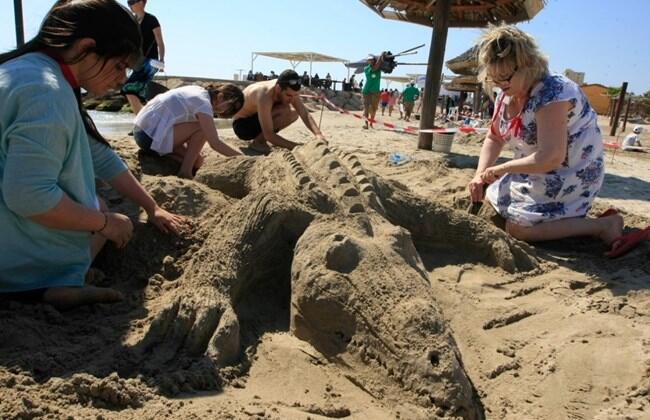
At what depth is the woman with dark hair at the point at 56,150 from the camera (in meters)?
2.24

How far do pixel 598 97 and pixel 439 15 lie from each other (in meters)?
34.0

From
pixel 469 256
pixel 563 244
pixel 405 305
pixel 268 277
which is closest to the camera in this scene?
pixel 405 305

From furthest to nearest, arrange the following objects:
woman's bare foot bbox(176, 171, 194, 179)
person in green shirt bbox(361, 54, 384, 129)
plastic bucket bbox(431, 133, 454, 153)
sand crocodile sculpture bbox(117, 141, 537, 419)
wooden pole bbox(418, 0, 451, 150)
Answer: person in green shirt bbox(361, 54, 384, 129)
plastic bucket bbox(431, 133, 454, 153)
wooden pole bbox(418, 0, 451, 150)
woman's bare foot bbox(176, 171, 194, 179)
sand crocodile sculpture bbox(117, 141, 537, 419)

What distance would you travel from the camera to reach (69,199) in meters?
2.46

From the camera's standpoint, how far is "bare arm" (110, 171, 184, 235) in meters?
3.26

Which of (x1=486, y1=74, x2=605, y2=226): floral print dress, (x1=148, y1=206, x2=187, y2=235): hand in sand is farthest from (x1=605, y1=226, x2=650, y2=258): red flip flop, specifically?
(x1=148, y1=206, x2=187, y2=235): hand in sand

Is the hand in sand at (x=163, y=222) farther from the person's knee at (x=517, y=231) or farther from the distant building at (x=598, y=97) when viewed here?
the distant building at (x=598, y=97)

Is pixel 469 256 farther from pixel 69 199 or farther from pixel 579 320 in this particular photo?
pixel 69 199

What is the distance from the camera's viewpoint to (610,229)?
4133 millimetres

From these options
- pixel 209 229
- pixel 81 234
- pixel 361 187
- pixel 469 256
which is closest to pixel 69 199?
pixel 81 234

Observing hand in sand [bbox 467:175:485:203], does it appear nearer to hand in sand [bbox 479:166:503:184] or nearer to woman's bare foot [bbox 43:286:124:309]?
hand in sand [bbox 479:166:503:184]

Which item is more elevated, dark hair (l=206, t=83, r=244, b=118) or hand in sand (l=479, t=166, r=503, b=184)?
dark hair (l=206, t=83, r=244, b=118)

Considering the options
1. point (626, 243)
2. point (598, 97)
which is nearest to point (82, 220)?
point (626, 243)

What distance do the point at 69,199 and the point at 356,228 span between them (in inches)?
55.5
